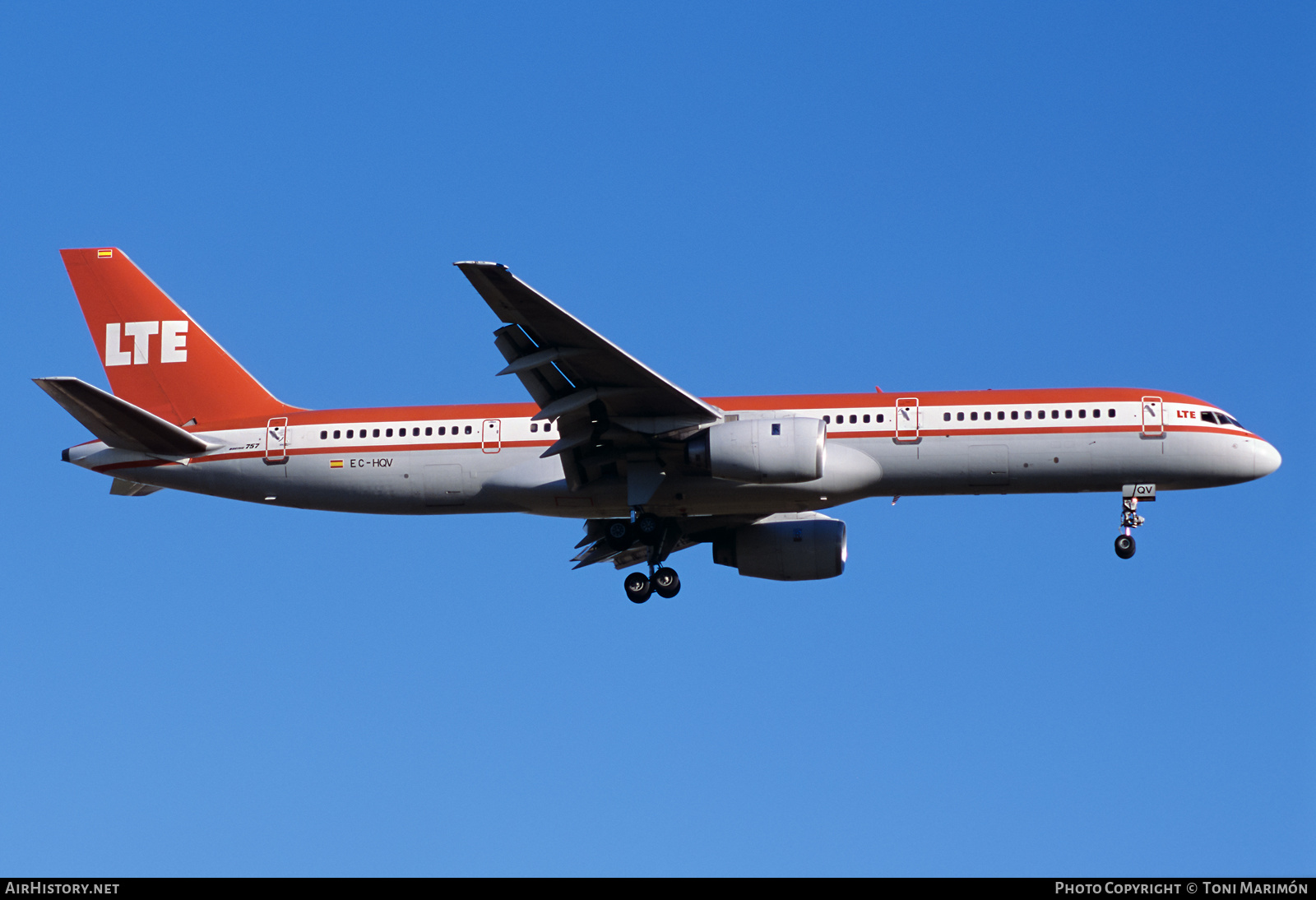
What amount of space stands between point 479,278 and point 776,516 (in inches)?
509

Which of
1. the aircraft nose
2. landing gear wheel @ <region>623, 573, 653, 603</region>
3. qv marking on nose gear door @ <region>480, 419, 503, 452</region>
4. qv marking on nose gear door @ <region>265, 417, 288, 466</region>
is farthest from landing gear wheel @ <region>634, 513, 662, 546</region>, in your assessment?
the aircraft nose

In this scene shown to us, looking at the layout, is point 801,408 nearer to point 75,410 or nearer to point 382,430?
point 382,430

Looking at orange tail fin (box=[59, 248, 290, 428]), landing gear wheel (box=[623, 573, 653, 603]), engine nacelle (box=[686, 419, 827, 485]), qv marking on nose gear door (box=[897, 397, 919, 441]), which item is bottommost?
landing gear wheel (box=[623, 573, 653, 603])

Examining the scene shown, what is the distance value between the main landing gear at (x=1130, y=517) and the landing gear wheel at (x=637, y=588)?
11.3 metres

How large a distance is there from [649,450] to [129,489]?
13.6m

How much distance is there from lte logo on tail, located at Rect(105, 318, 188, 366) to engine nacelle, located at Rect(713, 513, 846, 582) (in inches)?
612

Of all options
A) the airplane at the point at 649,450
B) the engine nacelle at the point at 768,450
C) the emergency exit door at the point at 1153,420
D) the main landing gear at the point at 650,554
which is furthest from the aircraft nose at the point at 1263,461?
the main landing gear at the point at 650,554

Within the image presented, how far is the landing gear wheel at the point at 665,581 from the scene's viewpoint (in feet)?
125

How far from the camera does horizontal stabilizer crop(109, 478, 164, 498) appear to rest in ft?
128

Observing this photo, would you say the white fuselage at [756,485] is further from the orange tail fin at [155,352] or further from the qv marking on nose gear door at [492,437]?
the orange tail fin at [155,352]

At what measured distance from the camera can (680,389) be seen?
34.4 metres

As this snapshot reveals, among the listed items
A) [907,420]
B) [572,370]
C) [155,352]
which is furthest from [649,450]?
[155,352]

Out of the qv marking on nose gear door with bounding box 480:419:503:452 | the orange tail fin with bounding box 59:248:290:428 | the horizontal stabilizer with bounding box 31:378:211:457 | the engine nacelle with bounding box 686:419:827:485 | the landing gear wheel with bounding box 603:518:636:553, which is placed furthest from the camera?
the orange tail fin with bounding box 59:248:290:428

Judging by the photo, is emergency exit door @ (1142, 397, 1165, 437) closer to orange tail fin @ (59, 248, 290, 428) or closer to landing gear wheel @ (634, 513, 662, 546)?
landing gear wheel @ (634, 513, 662, 546)
